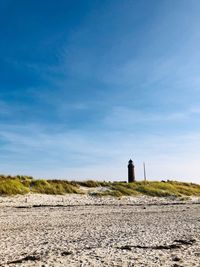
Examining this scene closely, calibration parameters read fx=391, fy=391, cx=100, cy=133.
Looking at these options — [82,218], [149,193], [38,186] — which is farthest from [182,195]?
[82,218]

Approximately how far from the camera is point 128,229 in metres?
12.3

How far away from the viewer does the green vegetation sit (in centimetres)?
2388

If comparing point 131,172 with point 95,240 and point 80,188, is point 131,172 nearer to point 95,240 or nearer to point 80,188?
point 80,188

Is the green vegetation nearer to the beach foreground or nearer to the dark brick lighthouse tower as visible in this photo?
the dark brick lighthouse tower

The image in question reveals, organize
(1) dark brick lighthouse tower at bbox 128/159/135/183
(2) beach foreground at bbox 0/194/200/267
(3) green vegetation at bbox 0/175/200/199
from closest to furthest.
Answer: (2) beach foreground at bbox 0/194/200/267 → (3) green vegetation at bbox 0/175/200/199 → (1) dark brick lighthouse tower at bbox 128/159/135/183

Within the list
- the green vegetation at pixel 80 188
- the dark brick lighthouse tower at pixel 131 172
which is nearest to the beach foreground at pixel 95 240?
the green vegetation at pixel 80 188

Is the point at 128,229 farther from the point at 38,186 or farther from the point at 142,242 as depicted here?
the point at 38,186

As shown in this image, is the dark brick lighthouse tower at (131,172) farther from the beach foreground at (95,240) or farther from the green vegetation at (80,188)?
the beach foreground at (95,240)

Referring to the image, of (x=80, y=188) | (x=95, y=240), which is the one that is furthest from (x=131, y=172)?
(x=95, y=240)

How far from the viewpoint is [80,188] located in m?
27.5

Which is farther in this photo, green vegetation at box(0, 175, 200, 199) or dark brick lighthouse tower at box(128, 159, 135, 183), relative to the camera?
dark brick lighthouse tower at box(128, 159, 135, 183)

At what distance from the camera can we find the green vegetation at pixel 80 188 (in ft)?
78.3

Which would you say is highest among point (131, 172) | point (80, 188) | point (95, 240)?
point (131, 172)

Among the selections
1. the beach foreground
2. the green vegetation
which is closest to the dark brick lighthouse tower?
the green vegetation
